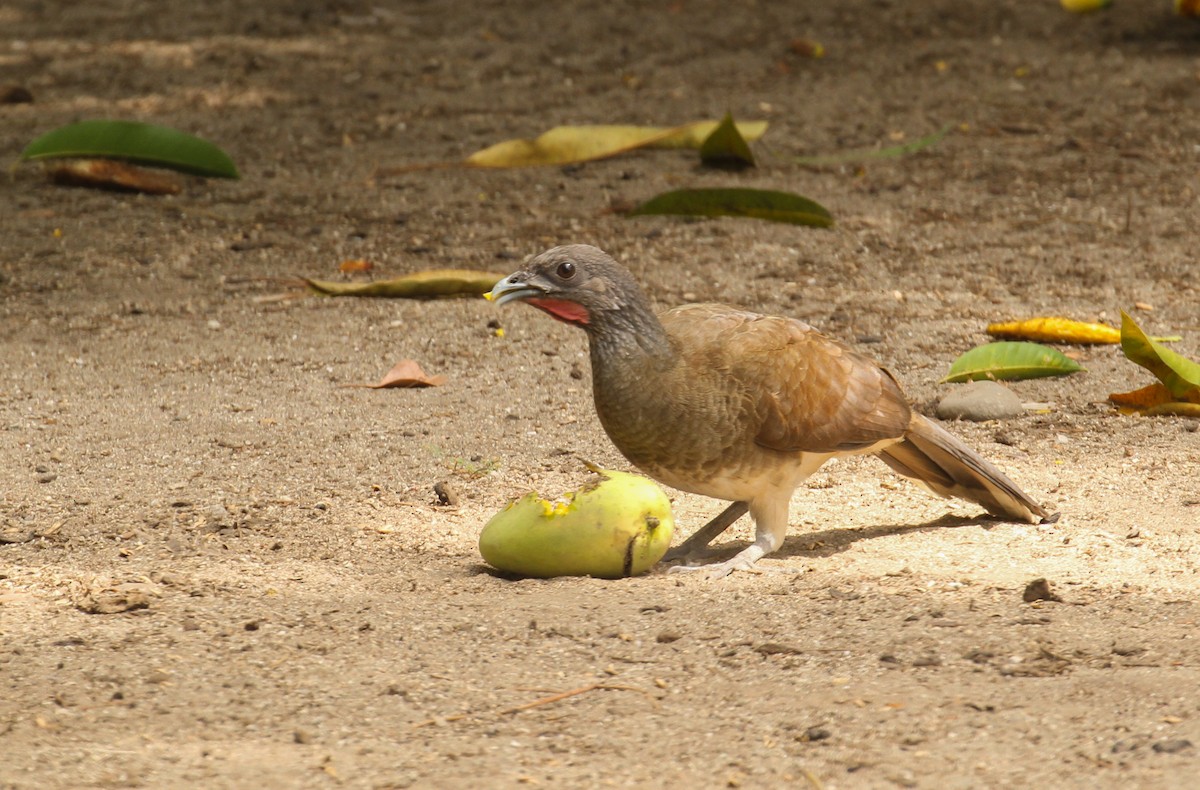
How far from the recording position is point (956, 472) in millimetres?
4332

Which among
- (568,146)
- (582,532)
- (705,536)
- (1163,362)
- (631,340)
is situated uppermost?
(631,340)

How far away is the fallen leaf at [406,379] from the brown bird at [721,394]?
1.51m

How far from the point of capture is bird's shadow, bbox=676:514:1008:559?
4.22m

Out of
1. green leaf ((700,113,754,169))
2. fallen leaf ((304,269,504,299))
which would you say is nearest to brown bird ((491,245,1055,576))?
fallen leaf ((304,269,504,299))

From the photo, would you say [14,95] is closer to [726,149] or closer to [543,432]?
[726,149]

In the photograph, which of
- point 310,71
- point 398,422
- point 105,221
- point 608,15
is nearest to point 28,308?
point 105,221

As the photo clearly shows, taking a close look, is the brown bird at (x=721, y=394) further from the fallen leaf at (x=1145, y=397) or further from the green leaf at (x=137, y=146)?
the green leaf at (x=137, y=146)

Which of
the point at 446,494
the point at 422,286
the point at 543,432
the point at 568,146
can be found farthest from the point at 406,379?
the point at 568,146

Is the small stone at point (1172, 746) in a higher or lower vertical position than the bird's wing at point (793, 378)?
lower

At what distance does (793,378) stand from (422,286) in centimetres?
273

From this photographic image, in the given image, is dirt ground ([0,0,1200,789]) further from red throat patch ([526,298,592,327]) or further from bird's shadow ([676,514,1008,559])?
red throat patch ([526,298,592,327])

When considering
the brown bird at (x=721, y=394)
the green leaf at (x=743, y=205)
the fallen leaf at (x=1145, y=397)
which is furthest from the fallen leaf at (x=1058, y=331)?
the brown bird at (x=721, y=394)

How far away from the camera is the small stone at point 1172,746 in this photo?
2729 millimetres

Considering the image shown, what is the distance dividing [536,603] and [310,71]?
743 cm
